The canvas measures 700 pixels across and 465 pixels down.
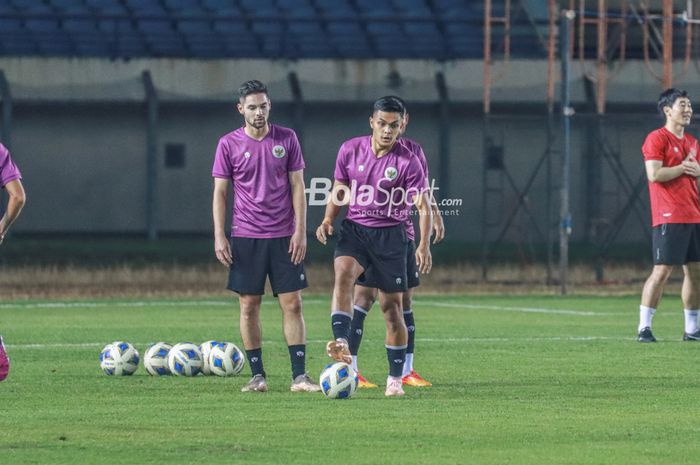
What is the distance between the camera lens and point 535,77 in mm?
34156

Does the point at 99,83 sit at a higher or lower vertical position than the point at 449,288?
higher

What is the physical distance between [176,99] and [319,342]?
64.0 ft

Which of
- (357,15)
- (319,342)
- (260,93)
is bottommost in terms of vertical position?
(319,342)

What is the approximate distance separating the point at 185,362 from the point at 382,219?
207cm

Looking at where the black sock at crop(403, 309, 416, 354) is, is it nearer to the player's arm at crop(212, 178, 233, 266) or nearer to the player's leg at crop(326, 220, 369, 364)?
the player's leg at crop(326, 220, 369, 364)

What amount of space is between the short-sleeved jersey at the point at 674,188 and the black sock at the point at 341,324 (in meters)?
4.72

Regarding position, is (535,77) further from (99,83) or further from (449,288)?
(449,288)

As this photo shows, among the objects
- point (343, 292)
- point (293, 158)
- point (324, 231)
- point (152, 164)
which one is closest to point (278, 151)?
point (293, 158)

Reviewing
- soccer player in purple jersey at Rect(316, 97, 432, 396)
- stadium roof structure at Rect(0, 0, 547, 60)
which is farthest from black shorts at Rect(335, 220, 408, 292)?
stadium roof structure at Rect(0, 0, 547, 60)

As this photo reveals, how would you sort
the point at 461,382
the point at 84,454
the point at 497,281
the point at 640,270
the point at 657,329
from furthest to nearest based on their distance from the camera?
the point at 640,270
the point at 497,281
the point at 657,329
the point at 461,382
the point at 84,454

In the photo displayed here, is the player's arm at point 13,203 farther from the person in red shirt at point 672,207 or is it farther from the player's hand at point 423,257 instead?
the person in red shirt at point 672,207

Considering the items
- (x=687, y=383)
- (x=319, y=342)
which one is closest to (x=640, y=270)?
(x=319, y=342)

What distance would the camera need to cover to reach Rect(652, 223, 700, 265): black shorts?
47.7 ft

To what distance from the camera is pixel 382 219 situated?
1069 cm
